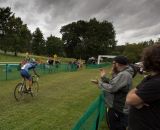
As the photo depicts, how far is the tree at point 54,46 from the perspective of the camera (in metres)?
86.2

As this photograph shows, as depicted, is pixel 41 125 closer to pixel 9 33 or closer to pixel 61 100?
pixel 61 100

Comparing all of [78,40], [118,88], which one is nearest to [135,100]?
[118,88]

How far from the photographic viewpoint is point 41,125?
7.93 meters

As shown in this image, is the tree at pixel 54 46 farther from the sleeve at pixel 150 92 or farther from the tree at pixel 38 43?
the sleeve at pixel 150 92

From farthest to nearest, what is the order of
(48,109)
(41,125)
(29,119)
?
1. (48,109)
2. (29,119)
3. (41,125)

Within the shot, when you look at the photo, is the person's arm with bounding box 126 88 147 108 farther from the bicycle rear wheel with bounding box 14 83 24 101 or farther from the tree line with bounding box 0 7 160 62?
the tree line with bounding box 0 7 160 62

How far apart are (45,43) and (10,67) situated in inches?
2748

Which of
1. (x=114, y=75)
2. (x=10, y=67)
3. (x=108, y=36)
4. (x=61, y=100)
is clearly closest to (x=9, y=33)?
(x=108, y=36)

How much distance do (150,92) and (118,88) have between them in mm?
2153

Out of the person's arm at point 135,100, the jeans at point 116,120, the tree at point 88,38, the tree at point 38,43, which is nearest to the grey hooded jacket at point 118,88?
the jeans at point 116,120

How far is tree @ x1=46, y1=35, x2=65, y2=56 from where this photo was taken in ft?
283

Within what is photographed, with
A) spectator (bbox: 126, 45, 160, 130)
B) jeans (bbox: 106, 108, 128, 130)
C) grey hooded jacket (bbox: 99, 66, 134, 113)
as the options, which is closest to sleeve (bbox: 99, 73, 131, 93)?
grey hooded jacket (bbox: 99, 66, 134, 113)

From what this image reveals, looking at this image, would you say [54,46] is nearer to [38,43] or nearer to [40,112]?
[38,43]

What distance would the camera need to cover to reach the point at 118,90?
15.9ft
